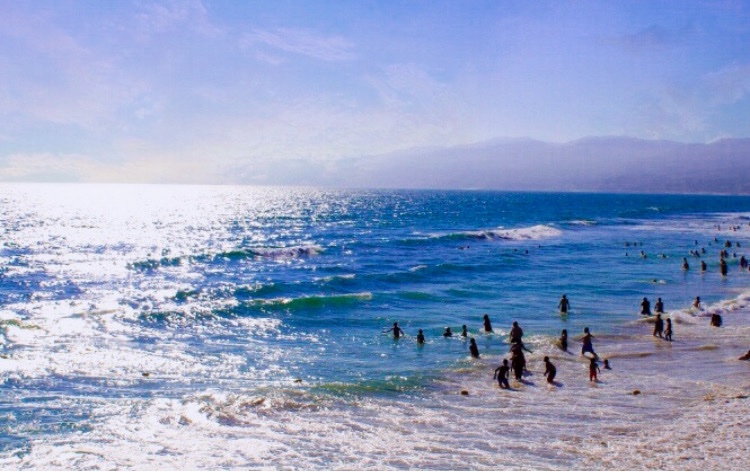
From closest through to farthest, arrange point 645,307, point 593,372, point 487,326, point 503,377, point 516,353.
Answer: point 503,377 < point 593,372 < point 516,353 < point 487,326 < point 645,307

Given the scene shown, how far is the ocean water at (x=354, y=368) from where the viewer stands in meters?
13.8

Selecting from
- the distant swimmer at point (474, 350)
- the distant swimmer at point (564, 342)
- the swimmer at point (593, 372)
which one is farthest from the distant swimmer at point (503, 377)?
the distant swimmer at point (564, 342)

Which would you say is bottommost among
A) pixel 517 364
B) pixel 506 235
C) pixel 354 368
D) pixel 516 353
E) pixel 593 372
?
pixel 354 368

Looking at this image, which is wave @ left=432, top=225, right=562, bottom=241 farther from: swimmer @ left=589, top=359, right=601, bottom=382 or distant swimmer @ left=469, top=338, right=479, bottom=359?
swimmer @ left=589, top=359, right=601, bottom=382

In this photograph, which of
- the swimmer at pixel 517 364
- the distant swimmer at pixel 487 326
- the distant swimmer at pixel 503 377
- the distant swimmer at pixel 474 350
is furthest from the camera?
the distant swimmer at pixel 487 326

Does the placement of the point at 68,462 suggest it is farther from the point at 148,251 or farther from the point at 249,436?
the point at 148,251

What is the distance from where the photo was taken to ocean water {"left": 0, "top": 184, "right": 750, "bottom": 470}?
13797 mm

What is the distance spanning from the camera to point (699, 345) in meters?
24.2

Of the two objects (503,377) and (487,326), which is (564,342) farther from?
(503,377)

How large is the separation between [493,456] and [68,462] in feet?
32.1

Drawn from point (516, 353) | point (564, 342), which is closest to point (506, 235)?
point (564, 342)

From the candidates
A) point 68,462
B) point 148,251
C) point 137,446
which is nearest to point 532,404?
point 137,446

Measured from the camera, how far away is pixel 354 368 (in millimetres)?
21562

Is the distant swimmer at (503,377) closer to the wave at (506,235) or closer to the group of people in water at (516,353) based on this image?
the group of people in water at (516,353)
